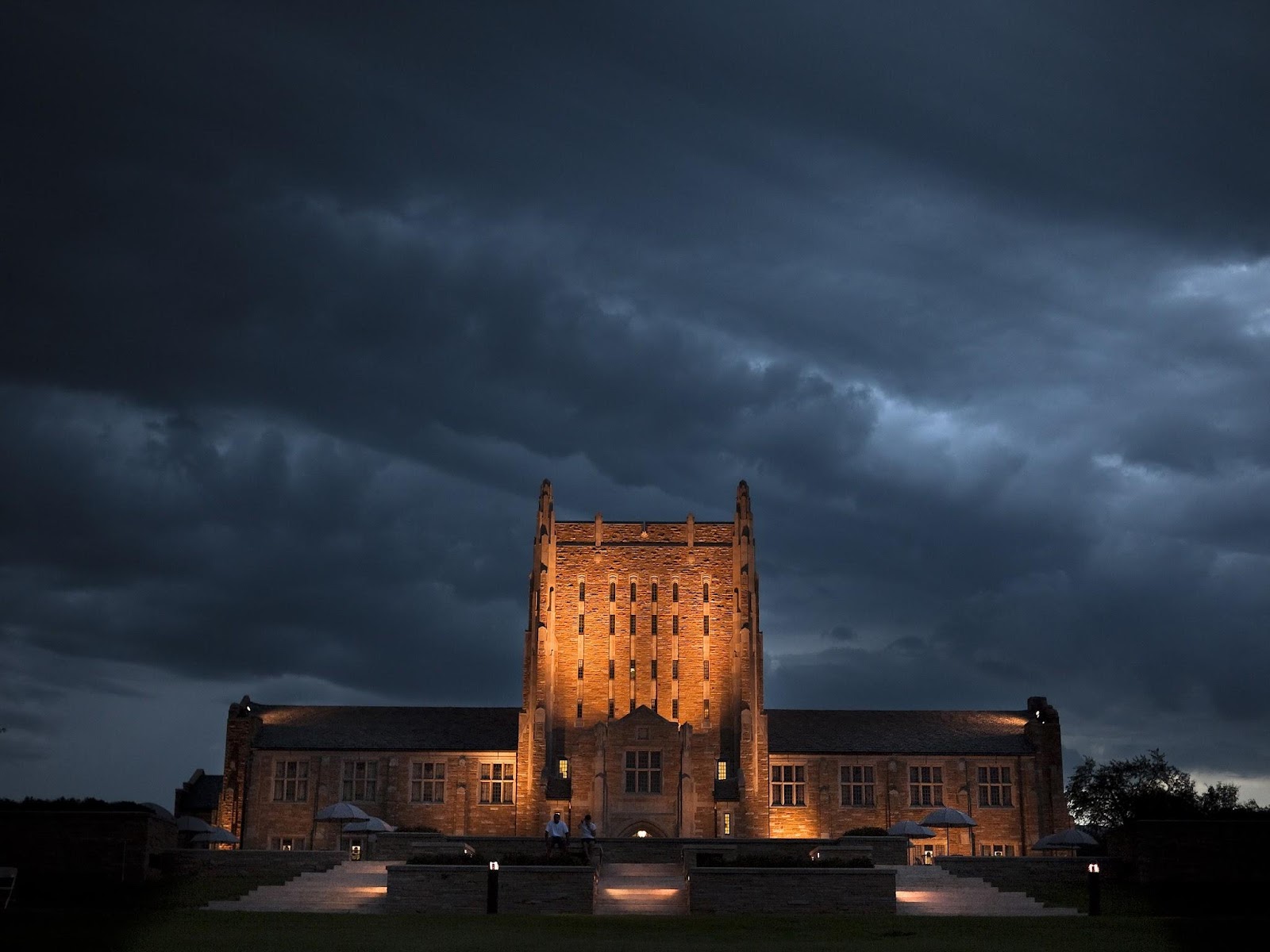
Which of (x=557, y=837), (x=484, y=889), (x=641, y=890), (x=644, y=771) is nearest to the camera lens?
(x=484, y=889)

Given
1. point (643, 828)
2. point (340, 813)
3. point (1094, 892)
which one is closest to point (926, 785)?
point (643, 828)

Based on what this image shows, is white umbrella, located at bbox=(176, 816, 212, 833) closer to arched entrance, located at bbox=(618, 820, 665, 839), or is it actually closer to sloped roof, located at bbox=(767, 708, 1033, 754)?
arched entrance, located at bbox=(618, 820, 665, 839)

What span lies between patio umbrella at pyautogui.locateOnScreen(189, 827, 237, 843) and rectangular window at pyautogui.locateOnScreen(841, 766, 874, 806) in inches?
1251

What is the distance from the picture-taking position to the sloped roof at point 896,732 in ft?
247

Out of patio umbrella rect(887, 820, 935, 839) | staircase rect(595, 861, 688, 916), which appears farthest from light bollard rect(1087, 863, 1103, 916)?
patio umbrella rect(887, 820, 935, 839)

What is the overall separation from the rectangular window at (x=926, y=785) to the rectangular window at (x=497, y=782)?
70.2ft

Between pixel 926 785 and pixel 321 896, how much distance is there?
43.4m

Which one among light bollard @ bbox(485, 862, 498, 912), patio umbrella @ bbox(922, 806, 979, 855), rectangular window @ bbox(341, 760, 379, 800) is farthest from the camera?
rectangular window @ bbox(341, 760, 379, 800)

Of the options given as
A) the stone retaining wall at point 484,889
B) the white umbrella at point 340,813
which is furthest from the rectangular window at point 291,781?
the stone retaining wall at point 484,889

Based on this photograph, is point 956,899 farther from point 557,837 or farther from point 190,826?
point 190,826

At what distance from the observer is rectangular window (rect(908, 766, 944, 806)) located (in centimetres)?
7444

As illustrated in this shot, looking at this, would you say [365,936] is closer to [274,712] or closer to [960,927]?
[960,927]

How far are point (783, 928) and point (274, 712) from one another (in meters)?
55.7

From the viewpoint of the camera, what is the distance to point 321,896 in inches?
1542
